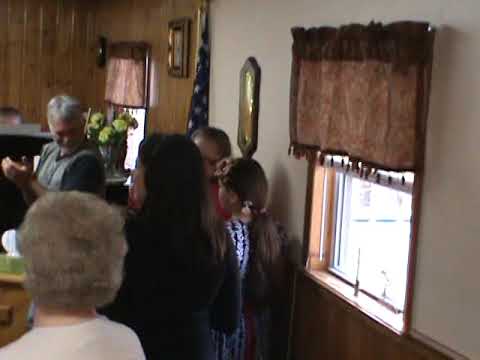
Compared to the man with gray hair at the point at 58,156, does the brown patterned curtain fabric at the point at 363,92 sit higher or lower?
higher

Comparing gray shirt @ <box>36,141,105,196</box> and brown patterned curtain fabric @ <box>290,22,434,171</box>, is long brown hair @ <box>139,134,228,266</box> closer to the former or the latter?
brown patterned curtain fabric @ <box>290,22,434,171</box>

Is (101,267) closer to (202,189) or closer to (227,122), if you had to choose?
(202,189)

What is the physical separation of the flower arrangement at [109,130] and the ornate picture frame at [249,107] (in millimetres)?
1741

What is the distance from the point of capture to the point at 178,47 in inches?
220

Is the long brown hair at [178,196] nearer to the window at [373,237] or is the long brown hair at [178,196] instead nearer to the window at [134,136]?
the window at [373,237]

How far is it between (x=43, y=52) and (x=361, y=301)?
18.9 feet

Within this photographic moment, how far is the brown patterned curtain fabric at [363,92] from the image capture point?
103 inches

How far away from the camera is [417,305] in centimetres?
270

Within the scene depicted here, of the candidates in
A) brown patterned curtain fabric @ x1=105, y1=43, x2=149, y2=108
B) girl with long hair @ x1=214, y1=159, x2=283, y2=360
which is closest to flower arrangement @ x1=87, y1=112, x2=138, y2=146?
brown patterned curtain fabric @ x1=105, y1=43, x2=149, y2=108

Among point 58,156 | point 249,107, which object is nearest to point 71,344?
point 58,156

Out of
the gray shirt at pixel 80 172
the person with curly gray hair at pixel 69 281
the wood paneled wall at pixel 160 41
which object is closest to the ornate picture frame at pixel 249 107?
the gray shirt at pixel 80 172

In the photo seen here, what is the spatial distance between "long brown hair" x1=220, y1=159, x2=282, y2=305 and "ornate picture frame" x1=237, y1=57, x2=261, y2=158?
66 cm

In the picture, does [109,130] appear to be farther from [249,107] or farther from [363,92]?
[363,92]

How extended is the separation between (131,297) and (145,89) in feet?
14.3
